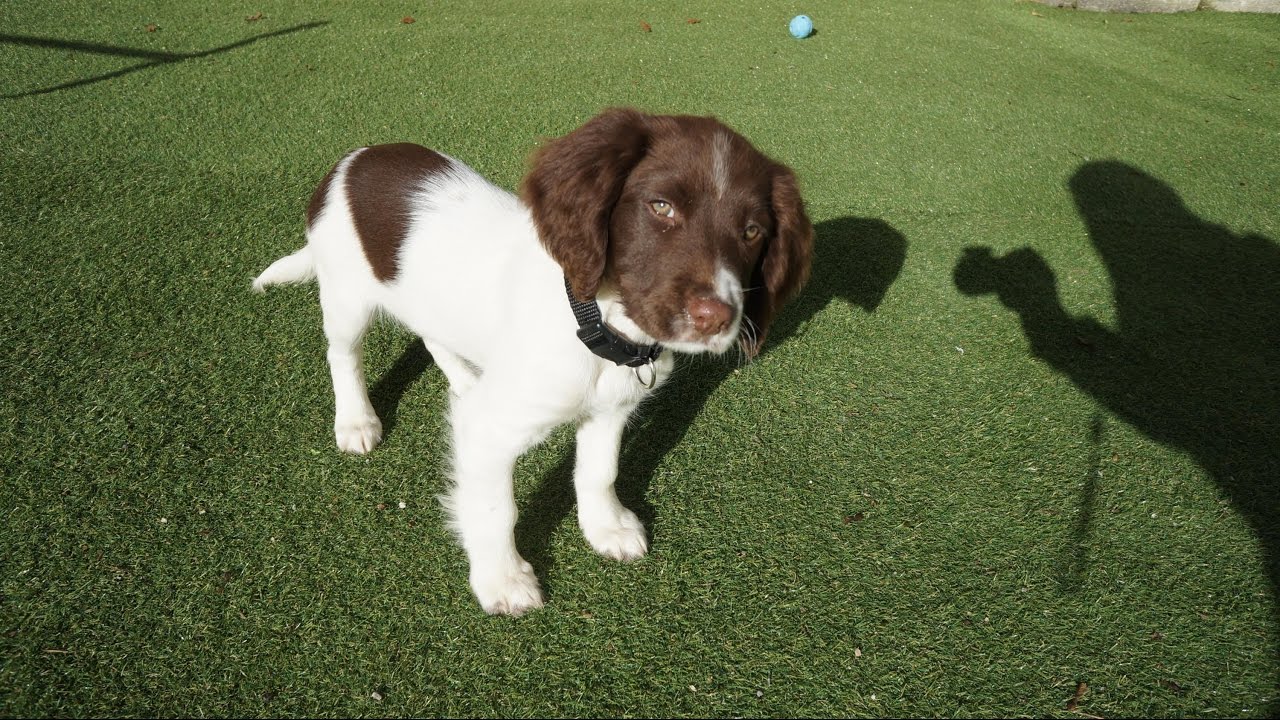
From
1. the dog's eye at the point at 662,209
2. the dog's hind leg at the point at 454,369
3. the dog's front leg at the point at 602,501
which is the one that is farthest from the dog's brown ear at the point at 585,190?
the dog's hind leg at the point at 454,369

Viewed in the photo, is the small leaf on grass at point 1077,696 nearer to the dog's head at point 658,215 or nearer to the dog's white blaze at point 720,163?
the dog's head at point 658,215

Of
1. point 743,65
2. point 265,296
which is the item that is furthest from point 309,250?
point 743,65

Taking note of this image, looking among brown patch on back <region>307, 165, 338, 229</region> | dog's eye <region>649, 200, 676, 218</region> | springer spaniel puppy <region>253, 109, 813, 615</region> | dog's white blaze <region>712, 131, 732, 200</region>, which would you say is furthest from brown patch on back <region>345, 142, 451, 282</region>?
dog's white blaze <region>712, 131, 732, 200</region>

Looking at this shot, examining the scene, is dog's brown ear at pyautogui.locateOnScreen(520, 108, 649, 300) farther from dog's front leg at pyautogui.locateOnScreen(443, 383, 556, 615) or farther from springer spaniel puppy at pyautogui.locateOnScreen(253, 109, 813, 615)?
dog's front leg at pyautogui.locateOnScreen(443, 383, 556, 615)

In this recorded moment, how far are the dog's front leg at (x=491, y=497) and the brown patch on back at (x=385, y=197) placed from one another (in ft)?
1.91

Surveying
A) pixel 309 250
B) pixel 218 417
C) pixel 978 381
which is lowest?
pixel 978 381

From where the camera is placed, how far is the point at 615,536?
235 cm

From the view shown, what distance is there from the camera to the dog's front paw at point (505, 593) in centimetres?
213

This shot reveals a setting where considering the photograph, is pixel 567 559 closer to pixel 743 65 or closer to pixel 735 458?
pixel 735 458

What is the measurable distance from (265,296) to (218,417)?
770 millimetres

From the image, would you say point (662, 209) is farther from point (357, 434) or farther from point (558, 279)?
point (357, 434)

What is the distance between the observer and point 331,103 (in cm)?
491

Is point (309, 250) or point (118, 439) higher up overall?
A: point (309, 250)

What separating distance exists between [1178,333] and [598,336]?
3354 mm
